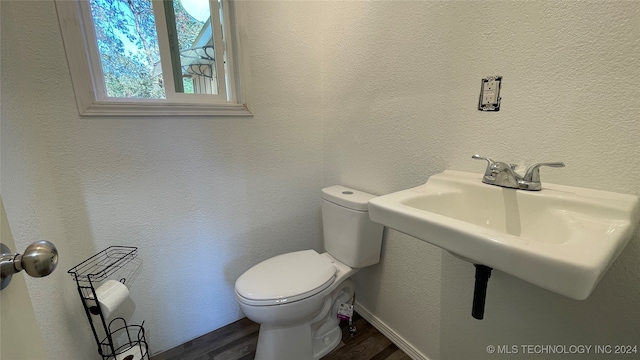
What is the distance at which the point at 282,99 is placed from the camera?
4.54 ft

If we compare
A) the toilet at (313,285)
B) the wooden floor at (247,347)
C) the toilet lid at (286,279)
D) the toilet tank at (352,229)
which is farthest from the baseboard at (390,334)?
the toilet lid at (286,279)

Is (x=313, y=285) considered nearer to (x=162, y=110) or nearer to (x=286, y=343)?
(x=286, y=343)

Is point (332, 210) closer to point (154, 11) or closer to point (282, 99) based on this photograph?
point (282, 99)

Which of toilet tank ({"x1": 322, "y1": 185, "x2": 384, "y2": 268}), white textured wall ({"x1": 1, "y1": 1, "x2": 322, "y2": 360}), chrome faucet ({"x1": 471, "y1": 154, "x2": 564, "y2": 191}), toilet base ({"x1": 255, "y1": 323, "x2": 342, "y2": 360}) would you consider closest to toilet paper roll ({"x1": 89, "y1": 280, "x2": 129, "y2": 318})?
white textured wall ({"x1": 1, "y1": 1, "x2": 322, "y2": 360})

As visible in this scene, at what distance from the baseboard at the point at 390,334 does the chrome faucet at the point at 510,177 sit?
0.90 m

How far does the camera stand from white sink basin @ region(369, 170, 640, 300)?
427mm

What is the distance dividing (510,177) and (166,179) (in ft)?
4.32

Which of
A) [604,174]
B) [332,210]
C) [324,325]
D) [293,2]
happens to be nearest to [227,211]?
[332,210]

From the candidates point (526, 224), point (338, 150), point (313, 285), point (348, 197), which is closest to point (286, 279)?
point (313, 285)

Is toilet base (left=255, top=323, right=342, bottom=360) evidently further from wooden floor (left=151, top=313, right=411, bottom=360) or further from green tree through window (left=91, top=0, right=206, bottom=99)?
green tree through window (left=91, top=0, right=206, bottom=99)

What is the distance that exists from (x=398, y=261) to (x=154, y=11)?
1.54m

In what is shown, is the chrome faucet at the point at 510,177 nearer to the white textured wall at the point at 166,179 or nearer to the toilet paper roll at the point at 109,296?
the white textured wall at the point at 166,179

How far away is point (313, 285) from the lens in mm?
1062

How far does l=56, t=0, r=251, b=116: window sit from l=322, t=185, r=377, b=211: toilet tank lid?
0.59 metres
